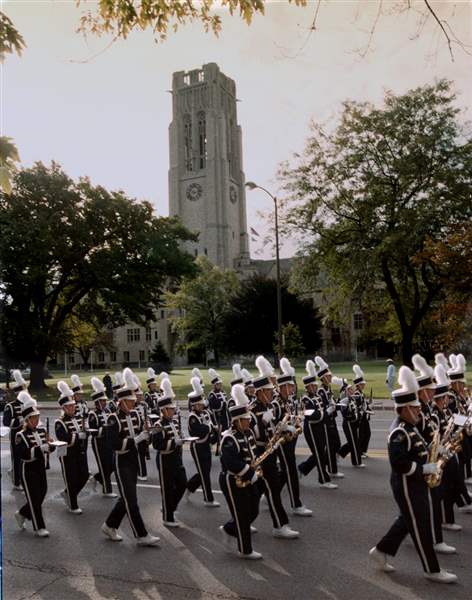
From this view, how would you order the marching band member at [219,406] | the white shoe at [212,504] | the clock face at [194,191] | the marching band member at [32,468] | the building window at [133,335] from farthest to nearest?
the clock face at [194,191], the building window at [133,335], the marching band member at [219,406], the white shoe at [212,504], the marching band member at [32,468]

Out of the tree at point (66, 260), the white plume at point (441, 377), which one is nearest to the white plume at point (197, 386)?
the white plume at point (441, 377)

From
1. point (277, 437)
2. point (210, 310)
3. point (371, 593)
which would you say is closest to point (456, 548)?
point (371, 593)

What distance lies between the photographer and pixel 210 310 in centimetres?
3597

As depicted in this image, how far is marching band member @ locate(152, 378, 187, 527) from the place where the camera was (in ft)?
26.7

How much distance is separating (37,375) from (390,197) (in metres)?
15.1

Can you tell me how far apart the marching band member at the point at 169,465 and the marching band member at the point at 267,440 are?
1114 mm

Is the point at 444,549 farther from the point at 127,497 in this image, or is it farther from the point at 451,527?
the point at 127,497

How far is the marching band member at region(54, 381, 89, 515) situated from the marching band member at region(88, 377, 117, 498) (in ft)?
1.06

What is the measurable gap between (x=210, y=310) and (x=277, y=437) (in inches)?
1104

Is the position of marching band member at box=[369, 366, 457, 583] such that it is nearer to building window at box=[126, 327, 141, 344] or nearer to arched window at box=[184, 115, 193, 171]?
arched window at box=[184, 115, 193, 171]

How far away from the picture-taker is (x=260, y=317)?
4750 cm

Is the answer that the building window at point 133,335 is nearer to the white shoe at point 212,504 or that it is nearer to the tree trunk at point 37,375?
the tree trunk at point 37,375

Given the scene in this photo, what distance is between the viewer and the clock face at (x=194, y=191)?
1426 inches

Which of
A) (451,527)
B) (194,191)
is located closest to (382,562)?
(451,527)
